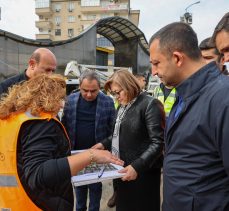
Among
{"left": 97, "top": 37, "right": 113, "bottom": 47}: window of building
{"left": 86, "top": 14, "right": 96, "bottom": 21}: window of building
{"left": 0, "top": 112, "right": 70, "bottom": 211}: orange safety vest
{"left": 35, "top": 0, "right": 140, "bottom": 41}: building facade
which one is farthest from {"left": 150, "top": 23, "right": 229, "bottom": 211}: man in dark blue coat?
{"left": 86, "top": 14, "right": 96, "bottom": 21}: window of building

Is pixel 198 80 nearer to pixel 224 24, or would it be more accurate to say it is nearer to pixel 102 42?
pixel 224 24

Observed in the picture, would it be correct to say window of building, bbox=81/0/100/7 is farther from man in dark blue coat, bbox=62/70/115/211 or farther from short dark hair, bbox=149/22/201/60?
short dark hair, bbox=149/22/201/60

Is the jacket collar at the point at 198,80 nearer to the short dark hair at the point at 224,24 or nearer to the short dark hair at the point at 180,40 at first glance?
the short dark hair at the point at 180,40

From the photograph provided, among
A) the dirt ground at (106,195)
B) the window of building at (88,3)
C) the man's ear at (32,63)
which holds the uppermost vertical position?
the window of building at (88,3)

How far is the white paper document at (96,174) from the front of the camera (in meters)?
1.77

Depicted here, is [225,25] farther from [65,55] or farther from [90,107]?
[65,55]

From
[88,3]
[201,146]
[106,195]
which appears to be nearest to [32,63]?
[201,146]

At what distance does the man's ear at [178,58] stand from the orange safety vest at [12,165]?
728 mm

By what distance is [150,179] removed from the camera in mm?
2477

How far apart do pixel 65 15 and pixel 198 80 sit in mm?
69854

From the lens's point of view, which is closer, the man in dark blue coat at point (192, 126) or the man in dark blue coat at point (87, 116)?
the man in dark blue coat at point (192, 126)

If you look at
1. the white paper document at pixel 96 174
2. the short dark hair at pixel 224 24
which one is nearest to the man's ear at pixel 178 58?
the short dark hair at pixel 224 24

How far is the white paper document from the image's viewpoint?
177 centimetres

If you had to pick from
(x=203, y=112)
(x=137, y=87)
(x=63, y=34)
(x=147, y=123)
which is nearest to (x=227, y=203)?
(x=203, y=112)
